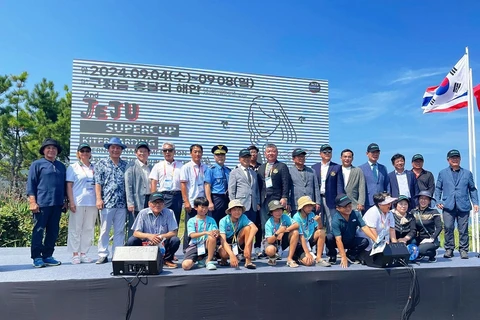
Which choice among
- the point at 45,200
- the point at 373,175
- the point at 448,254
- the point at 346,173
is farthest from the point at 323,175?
the point at 45,200

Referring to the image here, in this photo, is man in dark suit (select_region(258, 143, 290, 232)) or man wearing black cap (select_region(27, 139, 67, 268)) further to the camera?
man in dark suit (select_region(258, 143, 290, 232))

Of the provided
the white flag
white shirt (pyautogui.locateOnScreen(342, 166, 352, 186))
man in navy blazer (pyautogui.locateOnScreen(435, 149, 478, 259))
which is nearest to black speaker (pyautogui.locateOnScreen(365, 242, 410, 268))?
white shirt (pyautogui.locateOnScreen(342, 166, 352, 186))

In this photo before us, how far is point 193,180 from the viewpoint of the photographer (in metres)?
5.03

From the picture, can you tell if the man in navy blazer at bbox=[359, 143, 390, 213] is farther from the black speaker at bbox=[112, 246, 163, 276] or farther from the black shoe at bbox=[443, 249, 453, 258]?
the black speaker at bbox=[112, 246, 163, 276]

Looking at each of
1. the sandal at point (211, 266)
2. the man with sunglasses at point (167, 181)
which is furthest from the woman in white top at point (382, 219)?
the man with sunglasses at point (167, 181)

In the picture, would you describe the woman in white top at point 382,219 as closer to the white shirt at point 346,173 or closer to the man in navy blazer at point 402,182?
the white shirt at point 346,173

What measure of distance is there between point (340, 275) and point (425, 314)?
1.15 m

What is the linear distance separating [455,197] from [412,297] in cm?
201

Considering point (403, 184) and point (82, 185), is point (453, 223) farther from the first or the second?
point (82, 185)

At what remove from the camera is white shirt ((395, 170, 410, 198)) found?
559 cm

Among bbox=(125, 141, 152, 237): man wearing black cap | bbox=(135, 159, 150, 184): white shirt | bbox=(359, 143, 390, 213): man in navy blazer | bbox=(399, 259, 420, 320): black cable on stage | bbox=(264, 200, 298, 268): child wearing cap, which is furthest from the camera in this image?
bbox=(359, 143, 390, 213): man in navy blazer

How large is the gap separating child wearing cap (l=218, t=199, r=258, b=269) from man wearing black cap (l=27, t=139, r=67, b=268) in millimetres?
2090

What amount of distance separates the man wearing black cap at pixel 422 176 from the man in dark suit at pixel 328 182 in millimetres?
1458

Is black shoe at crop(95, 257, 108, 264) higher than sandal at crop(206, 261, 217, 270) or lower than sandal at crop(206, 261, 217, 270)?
lower
